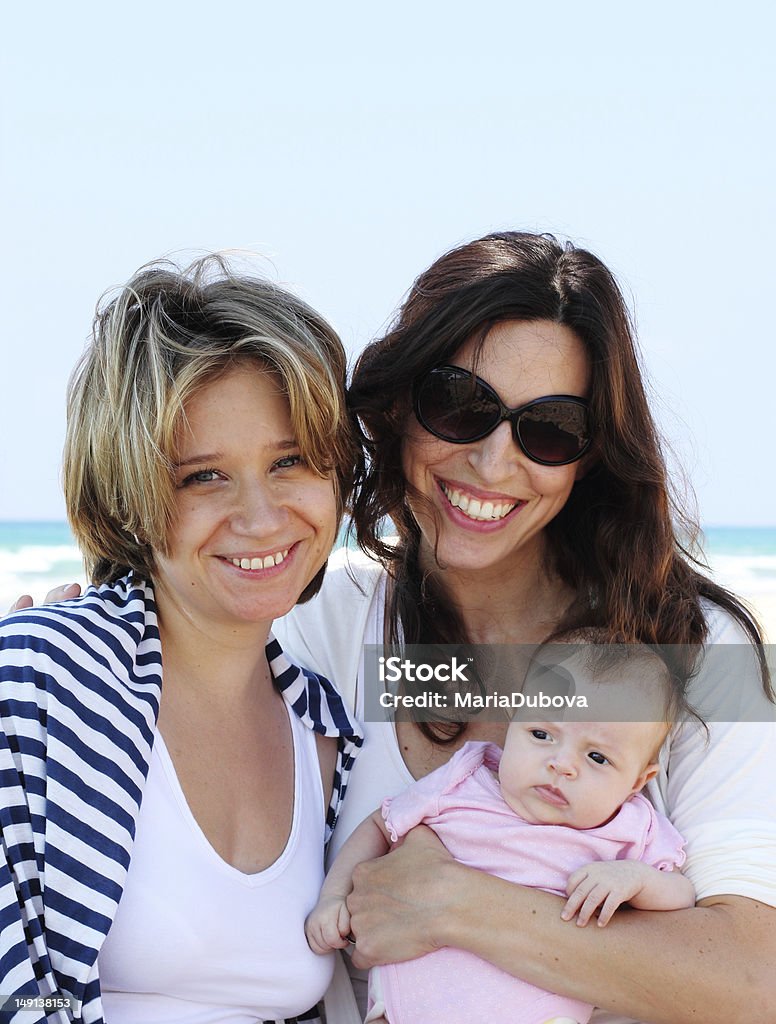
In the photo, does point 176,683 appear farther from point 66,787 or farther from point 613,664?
point 613,664

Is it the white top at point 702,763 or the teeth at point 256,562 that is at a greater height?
the teeth at point 256,562

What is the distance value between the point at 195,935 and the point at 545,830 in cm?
97

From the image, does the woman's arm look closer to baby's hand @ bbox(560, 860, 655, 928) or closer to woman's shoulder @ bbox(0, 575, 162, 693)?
baby's hand @ bbox(560, 860, 655, 928)

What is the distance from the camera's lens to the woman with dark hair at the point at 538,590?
2.83 metres

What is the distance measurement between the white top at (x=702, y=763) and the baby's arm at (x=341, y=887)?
0.11 meters

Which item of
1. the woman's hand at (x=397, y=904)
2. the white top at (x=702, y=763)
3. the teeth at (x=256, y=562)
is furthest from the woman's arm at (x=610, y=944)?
the teeth at (x=256, y=562)

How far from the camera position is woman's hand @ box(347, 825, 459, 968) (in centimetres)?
290

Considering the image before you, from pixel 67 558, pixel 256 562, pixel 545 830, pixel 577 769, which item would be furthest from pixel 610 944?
pixel 67 558

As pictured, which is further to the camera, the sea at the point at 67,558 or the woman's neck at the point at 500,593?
the sea at the point at 67,558

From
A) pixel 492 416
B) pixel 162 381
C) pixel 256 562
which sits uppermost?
pixel 162 381

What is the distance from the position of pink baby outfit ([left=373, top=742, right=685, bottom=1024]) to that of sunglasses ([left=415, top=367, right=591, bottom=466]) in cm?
91

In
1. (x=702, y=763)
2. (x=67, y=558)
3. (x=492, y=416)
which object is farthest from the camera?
(x=67, y=558)

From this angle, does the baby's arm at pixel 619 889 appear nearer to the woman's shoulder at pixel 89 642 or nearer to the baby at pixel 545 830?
the baby at pixel 545 830

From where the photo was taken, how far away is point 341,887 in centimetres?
301
